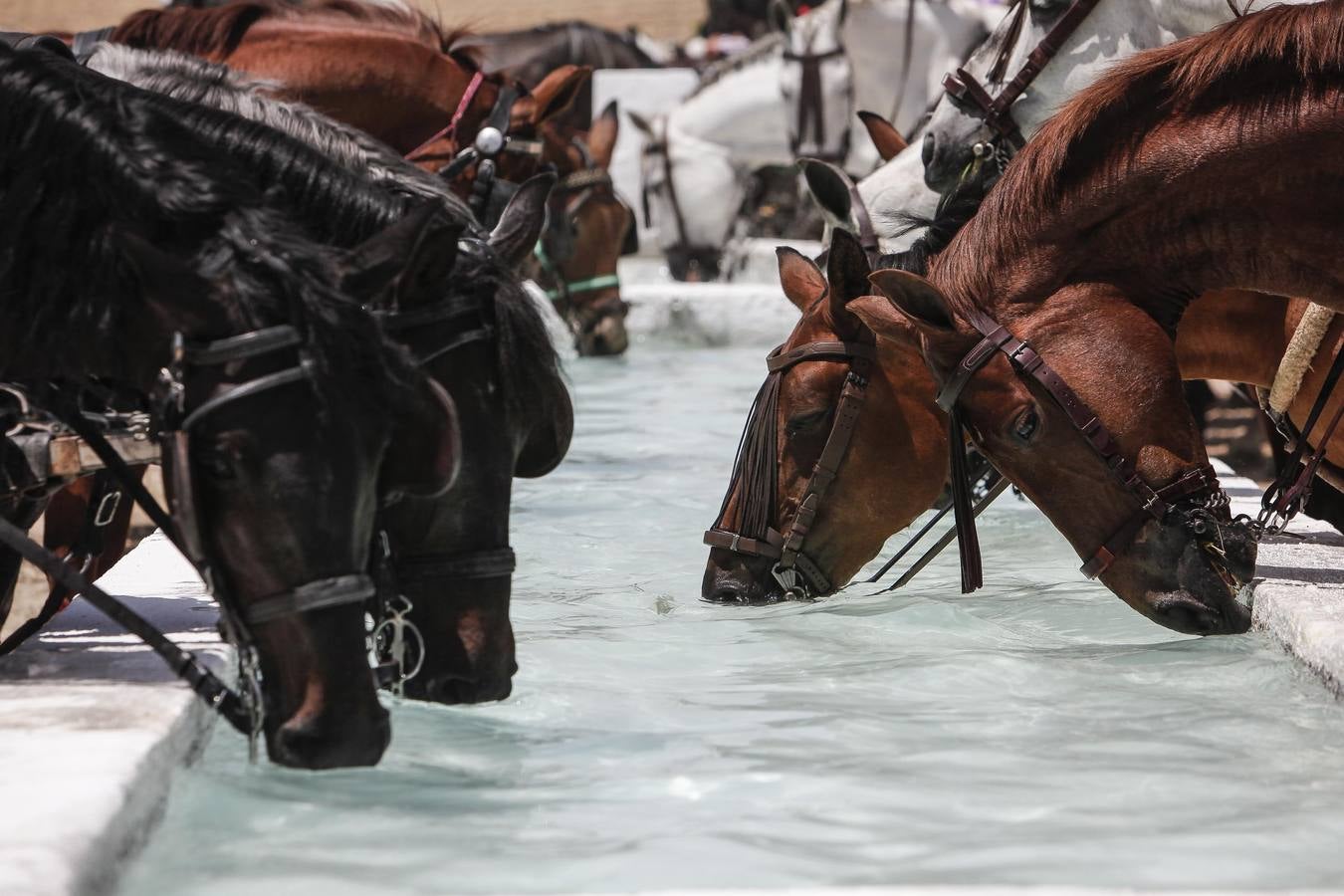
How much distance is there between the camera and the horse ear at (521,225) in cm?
364

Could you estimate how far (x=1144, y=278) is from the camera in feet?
12.3

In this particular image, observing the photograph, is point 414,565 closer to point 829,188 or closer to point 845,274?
point 845,274

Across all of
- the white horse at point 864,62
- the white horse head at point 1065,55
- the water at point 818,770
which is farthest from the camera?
the white horse at point 864,62

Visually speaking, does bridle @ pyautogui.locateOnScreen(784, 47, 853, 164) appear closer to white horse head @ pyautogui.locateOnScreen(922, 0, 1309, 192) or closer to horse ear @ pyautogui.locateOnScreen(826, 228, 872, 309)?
white horse head @ pyautogui.locateOnScreen(922, 0, 1309, 192)

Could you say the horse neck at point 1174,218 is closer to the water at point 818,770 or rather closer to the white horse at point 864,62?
the water at point 818,770

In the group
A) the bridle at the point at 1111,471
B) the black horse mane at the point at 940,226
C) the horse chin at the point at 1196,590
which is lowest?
the horse chin at the point at 1196,590

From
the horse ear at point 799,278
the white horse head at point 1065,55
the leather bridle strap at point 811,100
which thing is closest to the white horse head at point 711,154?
the leather bridle strap at point 811,100

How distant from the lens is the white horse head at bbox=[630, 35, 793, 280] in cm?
1550

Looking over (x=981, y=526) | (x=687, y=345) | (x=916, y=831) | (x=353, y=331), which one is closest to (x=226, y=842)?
(x=353, y=331)

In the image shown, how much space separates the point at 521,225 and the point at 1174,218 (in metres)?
1.41

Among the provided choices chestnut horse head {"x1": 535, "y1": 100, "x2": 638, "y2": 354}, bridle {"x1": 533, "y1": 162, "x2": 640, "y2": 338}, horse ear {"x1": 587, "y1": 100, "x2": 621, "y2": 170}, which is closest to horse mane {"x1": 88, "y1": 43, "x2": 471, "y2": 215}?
bridle {"x1": 533, "y1": 162, "x2": 640, "y2": 338}

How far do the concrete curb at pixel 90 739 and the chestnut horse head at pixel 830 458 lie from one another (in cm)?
138

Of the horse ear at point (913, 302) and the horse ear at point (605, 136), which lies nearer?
the horse ear at point (913, 302)

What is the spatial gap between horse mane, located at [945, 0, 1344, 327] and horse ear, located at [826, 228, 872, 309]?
360 millimetres
